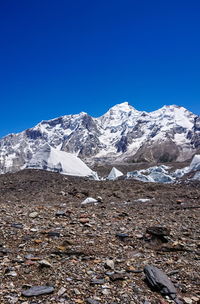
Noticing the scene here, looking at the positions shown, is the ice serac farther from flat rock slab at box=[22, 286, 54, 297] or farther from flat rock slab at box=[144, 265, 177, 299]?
flat rock slab at box=[22, 286, 54, 297]

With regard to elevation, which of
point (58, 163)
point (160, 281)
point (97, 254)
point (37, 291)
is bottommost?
point (160, 281)

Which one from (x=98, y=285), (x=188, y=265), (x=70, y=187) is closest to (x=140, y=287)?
(x=98, y=285)

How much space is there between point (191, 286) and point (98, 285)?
84.5 inches

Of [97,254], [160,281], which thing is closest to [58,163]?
[97,254]

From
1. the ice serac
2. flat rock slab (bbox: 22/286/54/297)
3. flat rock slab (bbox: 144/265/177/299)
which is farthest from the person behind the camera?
the ice serac

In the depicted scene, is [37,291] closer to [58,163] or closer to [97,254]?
[97,254]

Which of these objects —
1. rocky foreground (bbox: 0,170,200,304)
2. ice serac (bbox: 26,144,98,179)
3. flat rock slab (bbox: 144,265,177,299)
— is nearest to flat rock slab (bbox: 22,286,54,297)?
rocky foreground (bbox: 0,170,200,304)

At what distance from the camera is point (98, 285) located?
5949 mm

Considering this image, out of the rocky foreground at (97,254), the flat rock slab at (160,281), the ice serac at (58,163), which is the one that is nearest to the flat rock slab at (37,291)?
the rocky foreground at (97,254)

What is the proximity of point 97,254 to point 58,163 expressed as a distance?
26.9m

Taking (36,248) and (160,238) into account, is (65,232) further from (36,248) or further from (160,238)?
(160,238)

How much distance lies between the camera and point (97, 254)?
7551 mm

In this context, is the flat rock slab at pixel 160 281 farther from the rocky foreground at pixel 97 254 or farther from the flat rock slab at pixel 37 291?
the flat rock slab at pixel 37 291

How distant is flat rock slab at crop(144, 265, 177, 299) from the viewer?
232 inches
